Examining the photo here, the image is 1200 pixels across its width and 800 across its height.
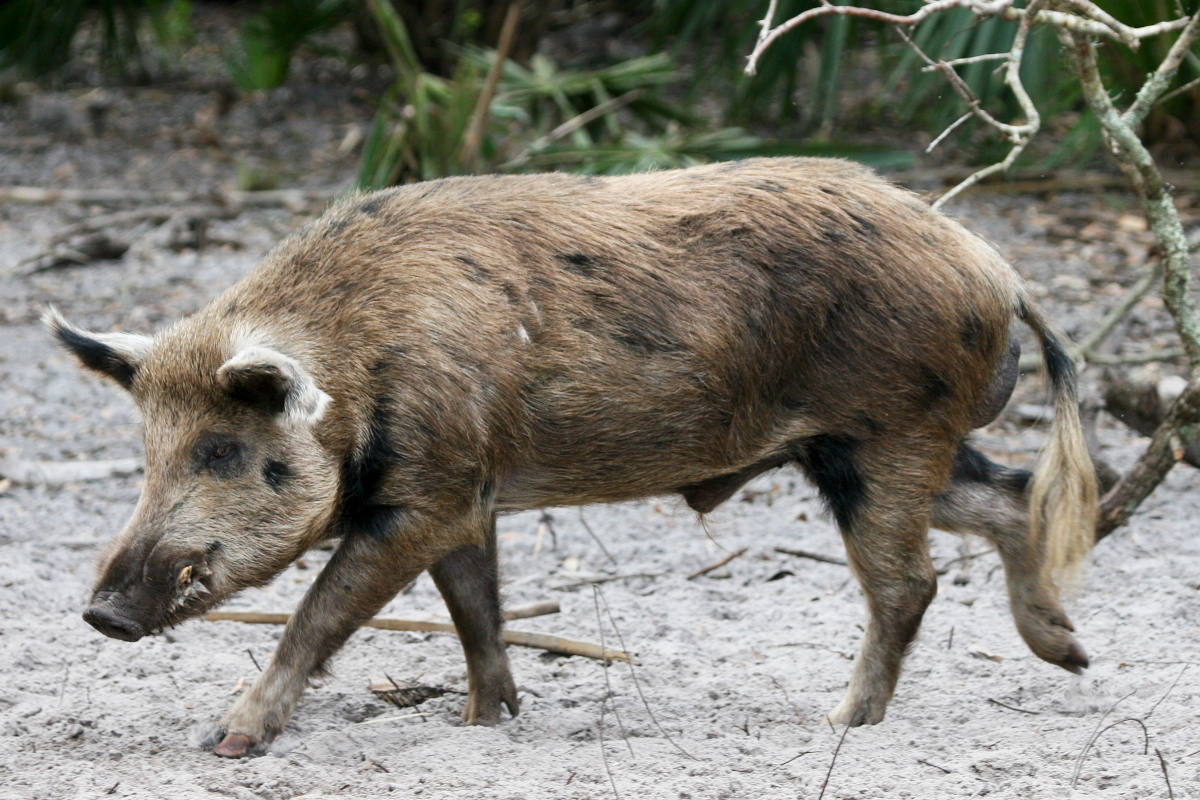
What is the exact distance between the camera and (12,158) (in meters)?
11.1

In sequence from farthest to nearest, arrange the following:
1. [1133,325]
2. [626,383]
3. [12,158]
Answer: [12,158] → [1133,325] → [626,383]

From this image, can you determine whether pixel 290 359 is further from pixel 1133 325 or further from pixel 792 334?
pixel 1133 325

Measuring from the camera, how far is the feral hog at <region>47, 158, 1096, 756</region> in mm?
3568

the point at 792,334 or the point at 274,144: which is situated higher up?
the point at 792,334

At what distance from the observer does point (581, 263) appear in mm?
3770

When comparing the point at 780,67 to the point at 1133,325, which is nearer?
the point at 1133,325

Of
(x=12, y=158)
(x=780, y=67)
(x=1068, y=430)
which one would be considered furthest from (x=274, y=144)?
(x=1068, y=430)

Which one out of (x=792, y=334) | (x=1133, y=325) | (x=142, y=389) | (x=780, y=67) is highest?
(x=792, y=334)

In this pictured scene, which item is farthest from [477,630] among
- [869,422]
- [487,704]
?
[869,422]

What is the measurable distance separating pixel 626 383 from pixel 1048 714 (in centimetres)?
170

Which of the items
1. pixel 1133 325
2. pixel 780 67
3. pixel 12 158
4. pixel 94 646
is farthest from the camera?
pixel 12 158

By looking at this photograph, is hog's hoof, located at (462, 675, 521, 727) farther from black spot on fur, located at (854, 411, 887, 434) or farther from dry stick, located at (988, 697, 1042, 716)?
dry stick, located at (988, 697, 1042, 716)

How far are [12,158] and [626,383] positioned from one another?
919 centimetres

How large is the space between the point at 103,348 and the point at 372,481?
91 centimetres
